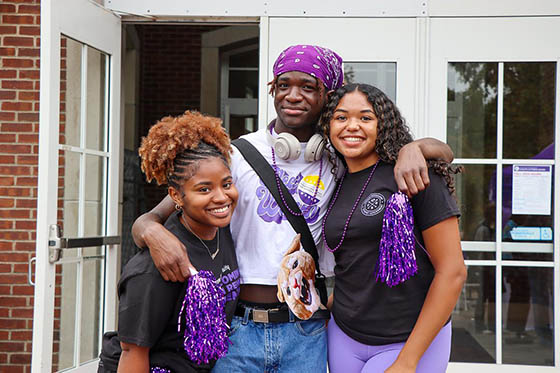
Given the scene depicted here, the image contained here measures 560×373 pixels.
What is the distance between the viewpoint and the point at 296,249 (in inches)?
91.9

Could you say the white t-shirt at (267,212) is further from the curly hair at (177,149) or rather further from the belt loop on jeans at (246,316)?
the curly hair at (177,149)

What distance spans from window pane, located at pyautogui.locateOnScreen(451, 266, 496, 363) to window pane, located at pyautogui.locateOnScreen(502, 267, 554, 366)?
0.09 meters

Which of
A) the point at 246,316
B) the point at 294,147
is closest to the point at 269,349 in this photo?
the point at 246,316

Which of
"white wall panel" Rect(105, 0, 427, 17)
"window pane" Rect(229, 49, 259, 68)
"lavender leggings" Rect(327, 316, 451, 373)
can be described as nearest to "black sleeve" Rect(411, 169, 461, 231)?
"lavender leggings" Rect(327, 316, 451, 373)

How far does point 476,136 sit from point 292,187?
2.25m

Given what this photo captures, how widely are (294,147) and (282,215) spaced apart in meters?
0.26

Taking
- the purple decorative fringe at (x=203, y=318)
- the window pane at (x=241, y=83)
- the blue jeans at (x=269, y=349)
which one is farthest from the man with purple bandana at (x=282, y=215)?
the window pane at (x=241, y=83)

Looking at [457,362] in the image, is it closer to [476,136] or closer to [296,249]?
[476,136]

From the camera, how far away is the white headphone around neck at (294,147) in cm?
234

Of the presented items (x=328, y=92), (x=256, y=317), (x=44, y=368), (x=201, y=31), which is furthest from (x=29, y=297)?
(x=201, y=31)

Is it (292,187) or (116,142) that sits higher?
(116,142)

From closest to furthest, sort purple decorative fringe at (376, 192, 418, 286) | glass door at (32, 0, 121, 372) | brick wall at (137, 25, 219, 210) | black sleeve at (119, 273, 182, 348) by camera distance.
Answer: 1. black sleeve at (119, 273, 182, 348)
2. purple decorative fringe at (376, 192, 418, 286)
3. glass door at (32, 0, 121, 372)
4. brick wall at (137, 25, 219, 210)

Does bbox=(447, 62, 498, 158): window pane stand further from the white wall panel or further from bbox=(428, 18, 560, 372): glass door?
the white wall panel

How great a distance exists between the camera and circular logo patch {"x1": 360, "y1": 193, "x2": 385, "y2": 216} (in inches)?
84.0
